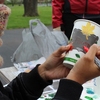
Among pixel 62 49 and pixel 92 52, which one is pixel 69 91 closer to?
pixel 92 52

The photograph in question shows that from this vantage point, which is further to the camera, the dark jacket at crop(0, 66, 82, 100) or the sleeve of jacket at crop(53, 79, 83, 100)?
the dark jacket at crop(0, 66, 82, 100)

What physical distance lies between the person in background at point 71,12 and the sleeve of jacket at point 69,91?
6.13ft

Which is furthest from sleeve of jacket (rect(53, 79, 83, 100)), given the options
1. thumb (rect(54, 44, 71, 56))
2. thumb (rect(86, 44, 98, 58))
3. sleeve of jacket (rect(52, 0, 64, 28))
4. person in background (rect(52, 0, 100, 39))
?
sleeve of jacket (rect(52, 0, 64, 28))

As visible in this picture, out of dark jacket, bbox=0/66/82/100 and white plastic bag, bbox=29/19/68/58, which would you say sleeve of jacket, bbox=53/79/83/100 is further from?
white plastic bag, bbox=29/19/68/58

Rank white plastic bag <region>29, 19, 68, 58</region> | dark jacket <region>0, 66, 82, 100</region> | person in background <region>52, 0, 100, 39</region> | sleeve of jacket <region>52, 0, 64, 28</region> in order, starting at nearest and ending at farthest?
dark jacket <region>0, 66, 82, 100</region> → white plastic bag <region>29, 19, 68, 58</region> → person in background <region>52, 0, 100, 39</region> → sleeve of jacket <region>52, 0, 64, 28</region>

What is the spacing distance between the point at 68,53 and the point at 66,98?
30 centimetres

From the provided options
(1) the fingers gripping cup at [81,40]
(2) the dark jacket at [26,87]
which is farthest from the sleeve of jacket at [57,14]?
(1) the fingers gripping cup at [81,40]

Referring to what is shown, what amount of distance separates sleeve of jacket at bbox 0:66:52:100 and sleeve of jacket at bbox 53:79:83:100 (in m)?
0.35

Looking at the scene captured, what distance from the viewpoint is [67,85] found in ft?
3.59

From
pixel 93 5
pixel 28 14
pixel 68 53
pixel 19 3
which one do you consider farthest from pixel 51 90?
pixel 19 3

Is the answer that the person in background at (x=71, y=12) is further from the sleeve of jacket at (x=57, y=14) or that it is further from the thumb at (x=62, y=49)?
the thumb at (x=62, y=49)

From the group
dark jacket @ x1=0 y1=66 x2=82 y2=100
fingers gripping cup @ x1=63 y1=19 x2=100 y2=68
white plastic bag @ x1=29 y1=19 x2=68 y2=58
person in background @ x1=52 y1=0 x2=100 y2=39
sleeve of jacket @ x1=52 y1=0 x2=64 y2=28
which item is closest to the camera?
fingers gripping cup @ x1=63 y1=19 x2=100 y2=68

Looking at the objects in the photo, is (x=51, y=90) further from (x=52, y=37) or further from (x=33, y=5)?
(x=33, y=5)

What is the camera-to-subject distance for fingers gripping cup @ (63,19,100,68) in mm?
1274
